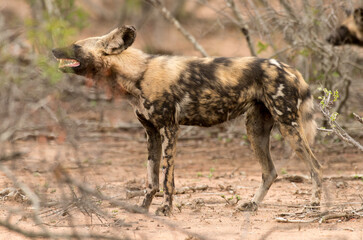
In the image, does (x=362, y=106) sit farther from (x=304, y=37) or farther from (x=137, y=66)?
(x=137, y=66)

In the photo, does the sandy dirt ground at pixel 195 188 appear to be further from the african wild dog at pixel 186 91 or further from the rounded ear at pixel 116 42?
the rounded ear at pixel 116 42

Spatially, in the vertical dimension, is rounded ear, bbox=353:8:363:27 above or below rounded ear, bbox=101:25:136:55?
above

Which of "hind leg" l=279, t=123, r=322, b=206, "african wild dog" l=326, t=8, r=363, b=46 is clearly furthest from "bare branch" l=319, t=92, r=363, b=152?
"african wild dog" l=326, t=8, r=363, b=46

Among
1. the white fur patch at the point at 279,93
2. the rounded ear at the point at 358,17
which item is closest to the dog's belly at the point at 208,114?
the white fur patch at the point at 279,93

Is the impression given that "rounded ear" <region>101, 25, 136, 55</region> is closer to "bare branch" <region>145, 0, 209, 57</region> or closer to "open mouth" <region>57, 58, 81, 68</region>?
"open mouth" <region>57, 58, 81, 68</region>

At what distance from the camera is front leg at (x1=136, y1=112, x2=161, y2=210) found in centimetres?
468

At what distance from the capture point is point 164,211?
444 cm

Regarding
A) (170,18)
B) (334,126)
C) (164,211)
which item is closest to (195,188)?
(164,211)

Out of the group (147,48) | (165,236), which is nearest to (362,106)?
(147,48)

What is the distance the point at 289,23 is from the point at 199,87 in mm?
2429

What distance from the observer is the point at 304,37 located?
22.3 ft

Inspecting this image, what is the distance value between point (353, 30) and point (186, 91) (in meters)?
1.45

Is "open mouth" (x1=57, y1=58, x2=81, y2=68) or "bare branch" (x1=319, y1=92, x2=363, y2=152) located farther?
"open mouth" (x1=57, y1=58, x2=81, y2=68)

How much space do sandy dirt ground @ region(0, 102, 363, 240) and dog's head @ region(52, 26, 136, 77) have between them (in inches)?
20.9
